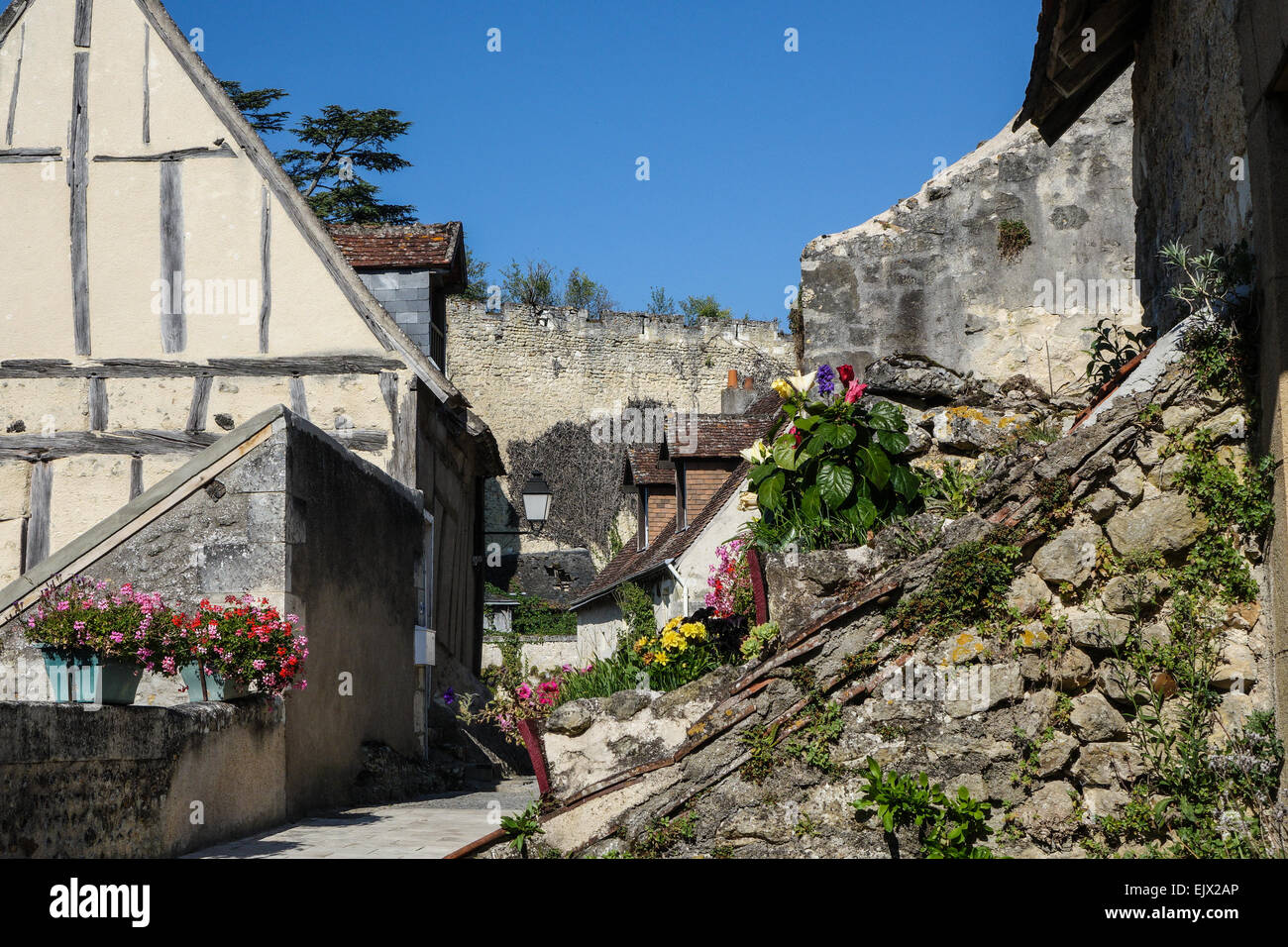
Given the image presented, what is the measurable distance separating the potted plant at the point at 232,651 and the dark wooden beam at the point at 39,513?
4598mm

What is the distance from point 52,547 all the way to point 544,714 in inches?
266

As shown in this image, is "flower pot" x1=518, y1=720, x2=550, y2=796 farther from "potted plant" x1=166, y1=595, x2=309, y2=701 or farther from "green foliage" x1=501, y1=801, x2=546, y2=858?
"potted plant" x1=166, y1=595, x2=309, y2=701

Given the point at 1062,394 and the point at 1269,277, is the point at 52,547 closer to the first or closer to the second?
the point at 1062,394

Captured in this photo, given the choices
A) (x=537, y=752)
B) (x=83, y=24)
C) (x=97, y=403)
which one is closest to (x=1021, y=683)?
(x=537, y=752)

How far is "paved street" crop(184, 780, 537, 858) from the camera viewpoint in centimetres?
573

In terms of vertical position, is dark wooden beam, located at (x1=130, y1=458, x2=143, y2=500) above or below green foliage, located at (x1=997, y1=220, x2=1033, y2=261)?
below

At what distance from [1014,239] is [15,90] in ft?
29.4

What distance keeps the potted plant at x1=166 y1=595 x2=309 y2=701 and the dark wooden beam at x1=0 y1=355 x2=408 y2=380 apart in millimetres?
4607

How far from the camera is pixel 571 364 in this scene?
3716 cm

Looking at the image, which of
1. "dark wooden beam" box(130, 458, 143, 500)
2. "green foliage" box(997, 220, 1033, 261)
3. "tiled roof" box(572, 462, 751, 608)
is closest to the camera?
"green foliage" box(997, 220, 1033, 261)

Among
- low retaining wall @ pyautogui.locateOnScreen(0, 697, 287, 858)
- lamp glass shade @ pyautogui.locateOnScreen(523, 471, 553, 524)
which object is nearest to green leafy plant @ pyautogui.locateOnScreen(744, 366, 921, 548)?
low retaining wall @ pyautogui.locateOnScreen(0, 697, 287, 858)

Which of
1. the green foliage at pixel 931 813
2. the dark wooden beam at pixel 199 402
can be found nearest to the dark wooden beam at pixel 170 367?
the dark wooden beam at pixel 199 402

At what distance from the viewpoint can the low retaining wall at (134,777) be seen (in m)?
4.18

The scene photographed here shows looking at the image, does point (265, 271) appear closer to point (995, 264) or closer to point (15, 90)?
point (15, 90)
